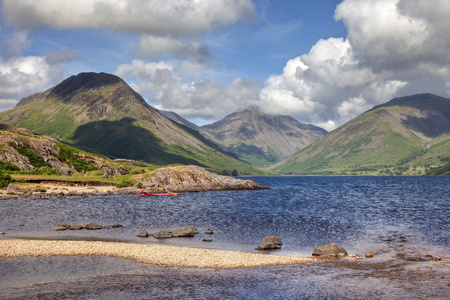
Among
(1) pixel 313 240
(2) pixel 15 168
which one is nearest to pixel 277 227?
(1) pixel 313 240

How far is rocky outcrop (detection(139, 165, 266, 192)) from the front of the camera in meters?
150

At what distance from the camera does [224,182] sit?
174500mm

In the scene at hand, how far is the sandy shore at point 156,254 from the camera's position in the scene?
3301 centimetres

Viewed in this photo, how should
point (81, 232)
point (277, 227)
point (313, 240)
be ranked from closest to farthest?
point (313, 240)
point (81, 232)
point (277, 227)

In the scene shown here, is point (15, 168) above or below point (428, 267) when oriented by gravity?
above

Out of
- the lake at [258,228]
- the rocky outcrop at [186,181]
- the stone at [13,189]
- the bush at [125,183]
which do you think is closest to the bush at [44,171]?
the stone at [13,189]

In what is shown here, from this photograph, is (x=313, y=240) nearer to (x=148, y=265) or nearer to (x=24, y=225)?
(x=148, y=265)

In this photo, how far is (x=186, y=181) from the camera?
159 metres

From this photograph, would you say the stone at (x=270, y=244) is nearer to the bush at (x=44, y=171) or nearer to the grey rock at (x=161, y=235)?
the grey rock at (x=161, y=235)

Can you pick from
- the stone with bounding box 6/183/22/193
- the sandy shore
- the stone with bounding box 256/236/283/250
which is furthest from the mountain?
the stone with bounding box 256/236/283/250

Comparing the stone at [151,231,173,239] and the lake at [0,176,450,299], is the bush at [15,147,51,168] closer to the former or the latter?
the lake at [0,176,450,299]

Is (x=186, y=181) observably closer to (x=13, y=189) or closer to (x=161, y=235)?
(x=13, y=189)

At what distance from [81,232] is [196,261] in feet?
83.4

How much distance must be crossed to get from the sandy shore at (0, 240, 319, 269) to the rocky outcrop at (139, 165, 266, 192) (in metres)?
105
